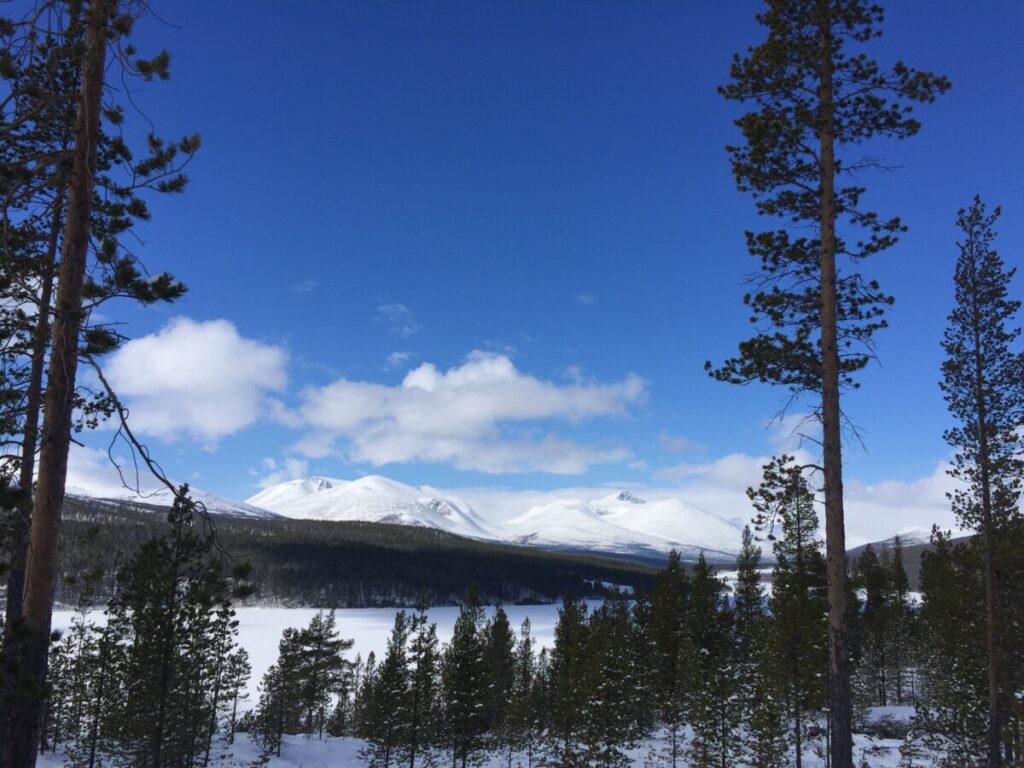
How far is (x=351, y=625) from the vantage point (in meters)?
129

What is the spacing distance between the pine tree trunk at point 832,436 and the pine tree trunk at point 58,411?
11255mm

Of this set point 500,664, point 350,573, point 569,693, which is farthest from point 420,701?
point 350,573

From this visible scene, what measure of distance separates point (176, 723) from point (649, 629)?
3051cm

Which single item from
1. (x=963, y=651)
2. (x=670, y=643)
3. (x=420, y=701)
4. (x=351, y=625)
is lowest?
(x=351, y=625)

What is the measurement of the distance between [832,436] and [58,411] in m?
11.6

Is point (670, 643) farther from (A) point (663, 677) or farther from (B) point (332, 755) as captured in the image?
(B) point (332, 755)

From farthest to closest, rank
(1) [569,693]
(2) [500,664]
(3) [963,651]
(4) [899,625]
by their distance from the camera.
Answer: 1. (2) [500,664]
2. (4) [899,625]
3. (1) [569,693]
4. (3) [963,651]

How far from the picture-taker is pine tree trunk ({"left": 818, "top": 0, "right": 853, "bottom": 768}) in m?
10.1

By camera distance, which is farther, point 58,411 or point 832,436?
point 832,436

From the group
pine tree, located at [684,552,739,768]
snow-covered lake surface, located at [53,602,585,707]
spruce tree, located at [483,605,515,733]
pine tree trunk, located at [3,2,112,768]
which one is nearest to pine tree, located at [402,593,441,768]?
spruce tree, located at [483,605,515,733]

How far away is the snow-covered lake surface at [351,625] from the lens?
101062 mm

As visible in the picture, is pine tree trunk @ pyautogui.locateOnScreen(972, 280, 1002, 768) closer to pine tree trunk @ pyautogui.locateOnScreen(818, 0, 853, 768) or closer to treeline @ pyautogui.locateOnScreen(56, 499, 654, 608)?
pine tree trunk @ pyautogui.locateOnScreen(818, 0, 853, 768)

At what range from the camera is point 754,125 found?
11359 millimetres

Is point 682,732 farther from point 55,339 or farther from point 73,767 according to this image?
point 55,339
